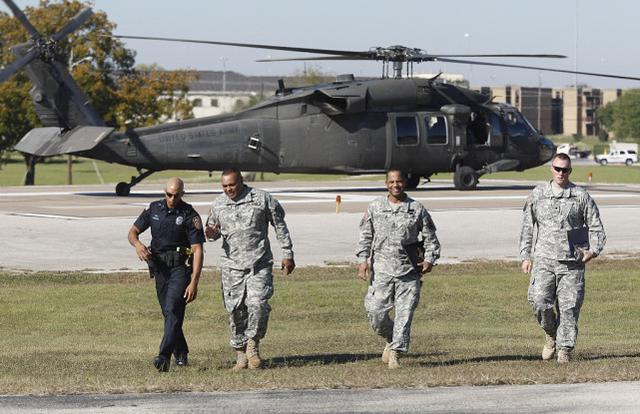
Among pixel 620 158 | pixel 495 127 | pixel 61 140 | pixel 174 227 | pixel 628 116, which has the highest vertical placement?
pixel 628 116

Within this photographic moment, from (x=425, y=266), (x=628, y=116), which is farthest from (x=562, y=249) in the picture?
(x=628, y=116)

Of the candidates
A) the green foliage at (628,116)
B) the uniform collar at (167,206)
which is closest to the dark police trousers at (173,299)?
the uniform collar at (167,206)

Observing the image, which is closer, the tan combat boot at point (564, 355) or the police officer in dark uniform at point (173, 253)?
the police officer in dark uniform at point (173, 253)

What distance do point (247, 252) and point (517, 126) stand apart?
2945 centimetres

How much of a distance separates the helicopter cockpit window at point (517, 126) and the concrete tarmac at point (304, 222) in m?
1.91

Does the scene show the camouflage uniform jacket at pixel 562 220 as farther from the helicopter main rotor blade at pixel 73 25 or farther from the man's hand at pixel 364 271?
the helicopter main rotor blade at pixel 73 25

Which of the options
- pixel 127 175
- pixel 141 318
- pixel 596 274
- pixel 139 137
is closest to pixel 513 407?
pixel 141 318

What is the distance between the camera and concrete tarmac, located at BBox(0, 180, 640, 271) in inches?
957

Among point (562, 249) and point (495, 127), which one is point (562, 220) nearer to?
point (562, 249)

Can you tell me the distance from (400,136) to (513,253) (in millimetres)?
13955

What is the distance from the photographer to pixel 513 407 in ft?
29.8

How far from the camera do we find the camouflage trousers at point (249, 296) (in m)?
11.8

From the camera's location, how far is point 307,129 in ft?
125

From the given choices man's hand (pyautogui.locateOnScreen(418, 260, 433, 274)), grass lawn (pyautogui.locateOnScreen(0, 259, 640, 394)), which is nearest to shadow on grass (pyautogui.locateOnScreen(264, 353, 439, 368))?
grass lawn (pyautogui.locateOnScreen(0, 259, 640, 394))
